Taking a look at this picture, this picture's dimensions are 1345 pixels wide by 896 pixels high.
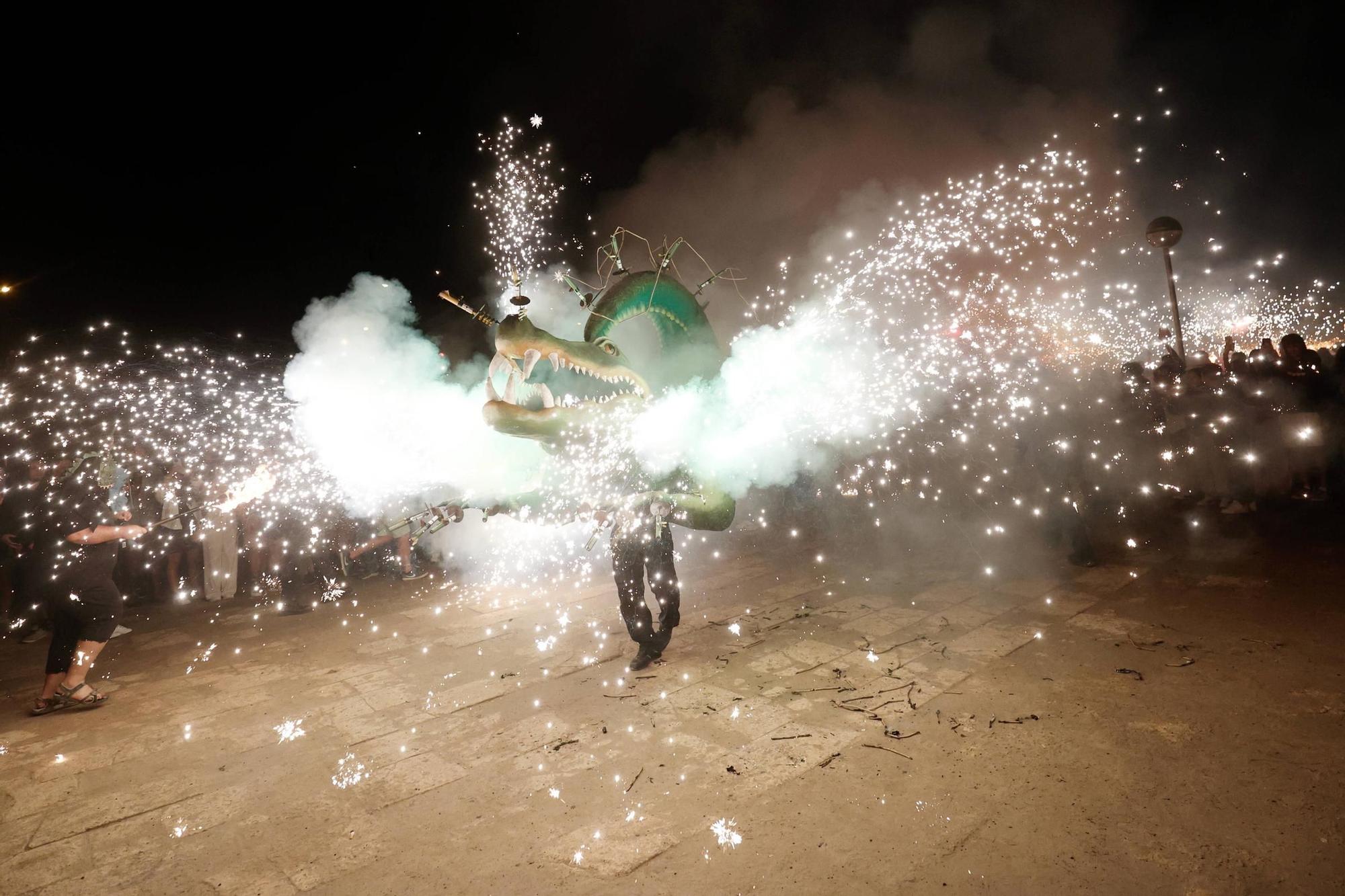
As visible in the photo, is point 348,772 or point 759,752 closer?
point 759,752

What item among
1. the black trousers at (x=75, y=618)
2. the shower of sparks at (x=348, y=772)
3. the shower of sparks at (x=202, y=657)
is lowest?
the shower of sparks at (x=348, y=772)

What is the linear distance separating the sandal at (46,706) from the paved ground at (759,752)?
142 mm

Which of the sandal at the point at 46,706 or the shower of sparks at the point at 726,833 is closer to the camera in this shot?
the shower of sparks at the point at 726,833

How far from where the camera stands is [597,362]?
482 centimetres

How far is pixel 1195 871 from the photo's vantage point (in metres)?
2.32

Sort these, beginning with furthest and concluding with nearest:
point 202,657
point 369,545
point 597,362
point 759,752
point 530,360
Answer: point 369,545 → point 202,657 → point 597,362 → point 530,360 → point 759,752

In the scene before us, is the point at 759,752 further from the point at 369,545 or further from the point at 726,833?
the point at 369,545

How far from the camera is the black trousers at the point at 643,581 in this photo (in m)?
4.89

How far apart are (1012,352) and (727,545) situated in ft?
20.1

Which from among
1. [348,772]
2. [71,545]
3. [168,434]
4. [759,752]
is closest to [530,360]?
[348,772]

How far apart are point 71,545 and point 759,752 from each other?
18.1 feet

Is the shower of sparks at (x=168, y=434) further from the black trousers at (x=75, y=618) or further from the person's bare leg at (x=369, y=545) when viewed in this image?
the black trousers at (x=75, y=618)

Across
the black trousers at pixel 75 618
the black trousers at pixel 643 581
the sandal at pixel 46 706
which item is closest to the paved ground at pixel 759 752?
the sandal at pixel 46 706

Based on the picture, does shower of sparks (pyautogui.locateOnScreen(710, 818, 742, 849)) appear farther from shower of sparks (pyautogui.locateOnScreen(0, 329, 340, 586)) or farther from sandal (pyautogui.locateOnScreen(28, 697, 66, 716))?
shower of sparks (pyautogui.locateOnScreen(0, 329, 340, 586))
